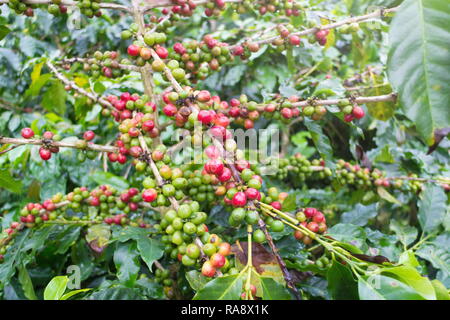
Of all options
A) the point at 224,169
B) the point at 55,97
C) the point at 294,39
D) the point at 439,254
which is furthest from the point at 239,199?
the point at 55,97

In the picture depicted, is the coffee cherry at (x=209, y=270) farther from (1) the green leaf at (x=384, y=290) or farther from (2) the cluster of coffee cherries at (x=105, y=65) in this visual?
(2) the cluster of coffee cherries at (x=105, y=65)

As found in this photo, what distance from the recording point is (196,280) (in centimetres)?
99

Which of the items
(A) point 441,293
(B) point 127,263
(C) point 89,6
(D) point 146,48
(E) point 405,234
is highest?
(C) point 89,6

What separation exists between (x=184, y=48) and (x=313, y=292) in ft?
3.72

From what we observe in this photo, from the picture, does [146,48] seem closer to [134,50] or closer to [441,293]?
[134,50]

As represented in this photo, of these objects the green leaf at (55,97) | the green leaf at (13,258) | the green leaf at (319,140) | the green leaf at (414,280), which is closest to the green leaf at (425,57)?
the green leaf at (414,280)

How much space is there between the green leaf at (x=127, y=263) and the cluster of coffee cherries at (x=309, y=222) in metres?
0.59

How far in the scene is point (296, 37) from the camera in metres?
1.51

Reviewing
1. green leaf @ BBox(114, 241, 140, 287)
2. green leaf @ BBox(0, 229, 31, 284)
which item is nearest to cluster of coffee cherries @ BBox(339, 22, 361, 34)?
green leaf @ BBox(114, 241, 140, 287)

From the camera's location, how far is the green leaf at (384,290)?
67 cm

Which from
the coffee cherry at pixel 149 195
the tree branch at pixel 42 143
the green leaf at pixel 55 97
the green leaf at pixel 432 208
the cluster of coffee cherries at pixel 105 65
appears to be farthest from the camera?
the green leaf at pixel 55 97

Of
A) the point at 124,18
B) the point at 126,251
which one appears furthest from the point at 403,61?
the point at 124,18

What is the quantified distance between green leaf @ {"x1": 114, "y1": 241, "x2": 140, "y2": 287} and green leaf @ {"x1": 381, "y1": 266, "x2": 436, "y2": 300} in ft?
2.74

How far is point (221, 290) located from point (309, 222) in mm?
479
